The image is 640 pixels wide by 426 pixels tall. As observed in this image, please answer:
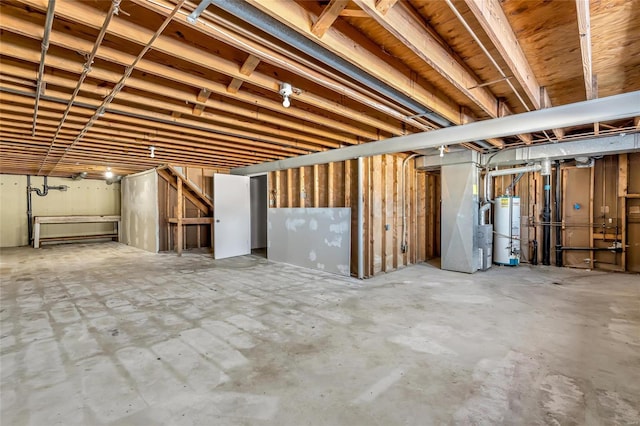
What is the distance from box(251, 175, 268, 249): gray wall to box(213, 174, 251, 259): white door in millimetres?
1076

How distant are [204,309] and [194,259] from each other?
136 inches

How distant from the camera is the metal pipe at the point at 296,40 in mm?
1460

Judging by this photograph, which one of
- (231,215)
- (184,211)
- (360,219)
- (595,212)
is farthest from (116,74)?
(595,212)

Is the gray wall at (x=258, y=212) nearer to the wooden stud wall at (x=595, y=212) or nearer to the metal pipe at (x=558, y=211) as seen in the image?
the wooden stud wall at (x=595, y=212)

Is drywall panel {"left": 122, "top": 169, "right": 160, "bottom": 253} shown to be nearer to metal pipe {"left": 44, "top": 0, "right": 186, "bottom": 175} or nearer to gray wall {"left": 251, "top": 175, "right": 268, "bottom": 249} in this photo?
gray wall {"left": 251, "top": 175, "right": 268, "bottom": 249}

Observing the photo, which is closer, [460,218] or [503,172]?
[460,218]

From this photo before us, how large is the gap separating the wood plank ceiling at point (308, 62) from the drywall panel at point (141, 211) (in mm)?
3554

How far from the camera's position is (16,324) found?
2.76m

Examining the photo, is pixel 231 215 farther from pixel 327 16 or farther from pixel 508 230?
pixel 508 230

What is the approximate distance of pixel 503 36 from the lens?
1.78 meters

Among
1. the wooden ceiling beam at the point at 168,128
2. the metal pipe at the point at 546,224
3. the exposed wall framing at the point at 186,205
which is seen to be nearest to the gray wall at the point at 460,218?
the metal pipe at the point at 546,224

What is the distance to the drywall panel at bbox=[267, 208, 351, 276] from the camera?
478 cm

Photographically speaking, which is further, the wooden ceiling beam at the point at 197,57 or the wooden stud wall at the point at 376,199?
the wooden stud wall at the point at 376,199

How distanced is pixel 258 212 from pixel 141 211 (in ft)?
10.5
